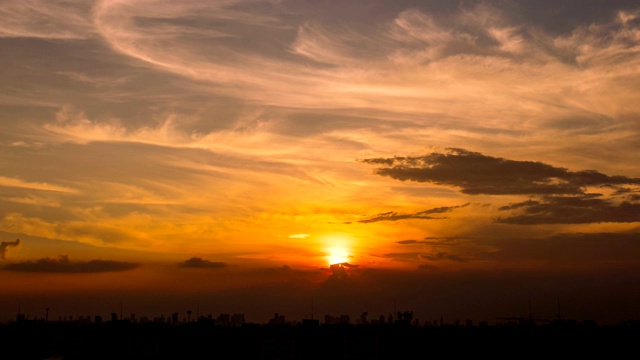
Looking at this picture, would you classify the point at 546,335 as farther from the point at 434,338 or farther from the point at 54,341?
the point at 54,341

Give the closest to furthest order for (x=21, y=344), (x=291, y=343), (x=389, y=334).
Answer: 1. (x=291, y=343)
2. (x=389, y=334)
3. (x=21, y=344)

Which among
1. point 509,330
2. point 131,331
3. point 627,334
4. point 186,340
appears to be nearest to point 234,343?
point 186,340

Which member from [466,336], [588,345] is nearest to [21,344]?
[466,336]

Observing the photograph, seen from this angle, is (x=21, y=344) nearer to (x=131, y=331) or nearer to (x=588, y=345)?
(x=131, y=331)

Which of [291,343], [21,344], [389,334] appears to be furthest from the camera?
[21,344]

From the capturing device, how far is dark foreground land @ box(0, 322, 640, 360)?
101m

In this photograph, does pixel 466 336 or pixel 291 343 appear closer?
pixel 291 343

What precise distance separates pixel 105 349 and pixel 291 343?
96.1 ft

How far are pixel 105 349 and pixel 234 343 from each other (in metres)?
19.0

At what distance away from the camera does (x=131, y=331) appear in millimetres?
109500

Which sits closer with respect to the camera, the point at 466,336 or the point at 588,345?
the point at 588,345

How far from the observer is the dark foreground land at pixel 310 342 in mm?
101250

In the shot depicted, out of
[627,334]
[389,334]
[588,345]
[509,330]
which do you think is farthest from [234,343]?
[627,334]

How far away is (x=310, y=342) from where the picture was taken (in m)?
104
